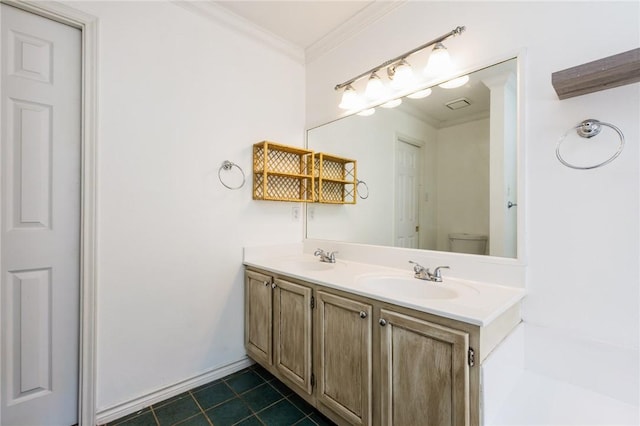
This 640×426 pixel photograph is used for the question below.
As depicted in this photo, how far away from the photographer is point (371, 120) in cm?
202

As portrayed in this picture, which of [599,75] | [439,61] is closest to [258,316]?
[439,61]

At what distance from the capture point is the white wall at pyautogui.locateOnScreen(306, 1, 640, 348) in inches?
41.4

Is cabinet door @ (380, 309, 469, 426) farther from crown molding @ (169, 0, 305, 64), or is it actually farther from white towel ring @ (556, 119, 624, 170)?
crown molding @ (169, 0, 305, 64)

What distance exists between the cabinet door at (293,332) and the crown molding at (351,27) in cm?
186

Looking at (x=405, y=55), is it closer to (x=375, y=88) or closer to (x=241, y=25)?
(x=375, y=88)

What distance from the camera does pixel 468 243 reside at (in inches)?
58.3

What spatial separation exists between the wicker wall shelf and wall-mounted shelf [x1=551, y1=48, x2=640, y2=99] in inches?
60.9

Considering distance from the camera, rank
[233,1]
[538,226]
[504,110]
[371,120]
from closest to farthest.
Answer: [538,226], [504,110], [233,1], [371,120]

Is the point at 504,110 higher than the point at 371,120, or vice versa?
the point at 371,120

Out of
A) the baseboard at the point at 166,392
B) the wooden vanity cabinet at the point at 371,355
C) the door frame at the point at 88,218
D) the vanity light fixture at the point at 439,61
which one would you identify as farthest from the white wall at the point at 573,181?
the door frame at the point at 88,218

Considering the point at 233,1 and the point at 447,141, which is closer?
the point at 447,141

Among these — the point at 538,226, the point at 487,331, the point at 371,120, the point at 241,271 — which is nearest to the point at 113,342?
the point at 241,271

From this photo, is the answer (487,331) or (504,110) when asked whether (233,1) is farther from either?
(487,331)

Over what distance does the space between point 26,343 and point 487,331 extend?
2.11 m
